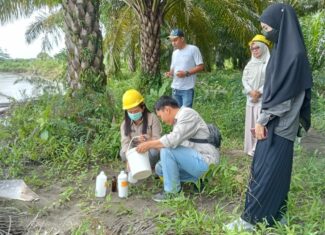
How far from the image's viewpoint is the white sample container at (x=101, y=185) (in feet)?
12.8

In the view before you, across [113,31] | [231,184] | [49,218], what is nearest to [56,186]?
[49,218]

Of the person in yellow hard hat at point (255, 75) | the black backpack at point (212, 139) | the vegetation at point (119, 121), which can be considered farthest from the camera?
the person in yellow hard hat at point (255, 75)

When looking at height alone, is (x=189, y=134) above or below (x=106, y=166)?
above

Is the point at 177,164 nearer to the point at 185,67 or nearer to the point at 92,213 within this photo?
the point at 92,213

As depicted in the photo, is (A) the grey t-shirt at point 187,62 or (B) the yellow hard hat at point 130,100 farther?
(A) the grey t-shirt at point 187,62

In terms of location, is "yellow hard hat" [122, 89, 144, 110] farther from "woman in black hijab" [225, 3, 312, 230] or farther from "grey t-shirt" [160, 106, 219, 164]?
"woman in black hijab" [225, 3, 312, 230]

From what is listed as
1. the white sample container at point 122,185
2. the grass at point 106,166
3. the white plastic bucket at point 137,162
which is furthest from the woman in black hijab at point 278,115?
the white sample container at point 122,185

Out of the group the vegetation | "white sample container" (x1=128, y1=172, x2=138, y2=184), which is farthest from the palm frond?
"white sample container" (x1=128, y1=172, x2=138, y2=184)

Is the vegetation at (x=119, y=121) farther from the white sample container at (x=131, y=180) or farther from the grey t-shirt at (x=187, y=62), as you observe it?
the grey t-shirt at (x=187, y=62)

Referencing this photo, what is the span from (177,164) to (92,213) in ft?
2.70

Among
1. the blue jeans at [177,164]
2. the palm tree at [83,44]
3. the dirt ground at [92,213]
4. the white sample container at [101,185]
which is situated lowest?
the dirt ground at [92,213]

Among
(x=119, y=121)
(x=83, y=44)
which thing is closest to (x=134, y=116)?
(x=119, y=121)

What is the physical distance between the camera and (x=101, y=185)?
12.9 ft

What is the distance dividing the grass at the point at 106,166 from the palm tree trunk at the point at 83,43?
24 centimetres
